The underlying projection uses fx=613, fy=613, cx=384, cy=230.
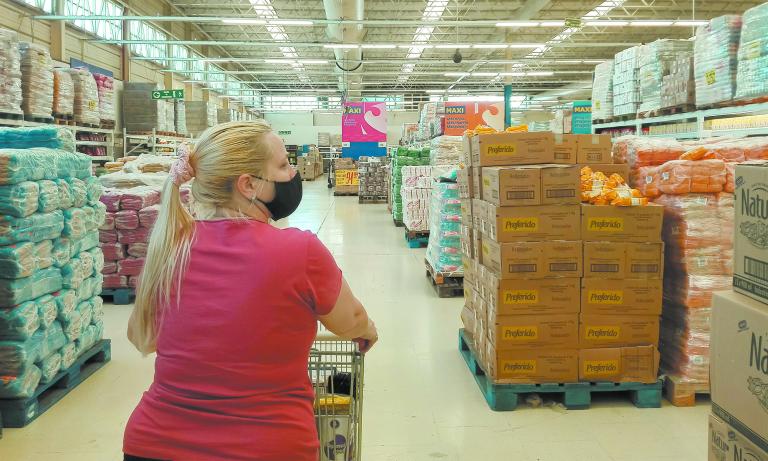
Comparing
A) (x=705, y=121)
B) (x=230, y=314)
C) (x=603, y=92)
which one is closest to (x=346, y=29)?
(x=603, y=92)

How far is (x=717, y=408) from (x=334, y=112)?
4040cm

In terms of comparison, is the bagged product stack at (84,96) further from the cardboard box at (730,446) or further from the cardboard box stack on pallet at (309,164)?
the cardboard box stack on pallet at (309,164)

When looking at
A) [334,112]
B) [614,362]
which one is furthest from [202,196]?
[334,112]

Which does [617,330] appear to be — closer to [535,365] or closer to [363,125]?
[535,365]

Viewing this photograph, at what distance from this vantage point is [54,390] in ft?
13.8

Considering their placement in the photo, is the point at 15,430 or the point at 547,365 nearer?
the point at 15,430

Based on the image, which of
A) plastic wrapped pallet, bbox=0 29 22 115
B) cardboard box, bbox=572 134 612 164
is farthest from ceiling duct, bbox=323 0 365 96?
cardboard box, bbox=572 134 612 164

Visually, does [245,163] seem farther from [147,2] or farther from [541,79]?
[541,79]

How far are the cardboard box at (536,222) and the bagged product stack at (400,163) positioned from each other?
357 inches

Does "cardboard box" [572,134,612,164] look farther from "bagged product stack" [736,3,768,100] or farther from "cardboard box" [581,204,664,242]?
"bagged product stack" [736,3,768,100]

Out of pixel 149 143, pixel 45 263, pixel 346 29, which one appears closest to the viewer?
pixel 45 263

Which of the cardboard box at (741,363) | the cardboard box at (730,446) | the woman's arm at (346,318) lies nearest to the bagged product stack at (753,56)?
the cardboard box at (741,363)

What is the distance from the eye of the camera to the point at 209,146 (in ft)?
5.45

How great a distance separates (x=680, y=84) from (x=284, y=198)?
6.03 meters
